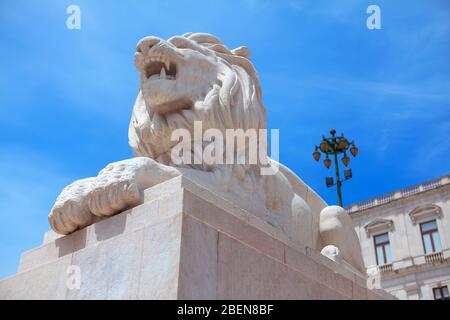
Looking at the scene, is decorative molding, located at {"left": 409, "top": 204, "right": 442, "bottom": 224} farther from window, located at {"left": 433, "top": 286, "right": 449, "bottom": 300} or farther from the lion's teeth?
the lion's teeth

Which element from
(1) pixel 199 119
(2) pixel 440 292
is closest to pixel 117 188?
(1) pixel 199 119

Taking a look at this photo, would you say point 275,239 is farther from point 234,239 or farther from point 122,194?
point 122,194

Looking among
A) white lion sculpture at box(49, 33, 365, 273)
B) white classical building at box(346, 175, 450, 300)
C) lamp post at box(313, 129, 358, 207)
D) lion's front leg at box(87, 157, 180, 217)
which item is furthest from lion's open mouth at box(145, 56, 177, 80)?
white classical building at box(346, 175, 450, 300)

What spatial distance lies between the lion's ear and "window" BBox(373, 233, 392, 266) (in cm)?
2421

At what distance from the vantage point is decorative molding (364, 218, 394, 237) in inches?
1070

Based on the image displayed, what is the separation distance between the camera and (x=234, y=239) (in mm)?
3047

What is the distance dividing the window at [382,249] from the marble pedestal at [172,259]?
82.6ft

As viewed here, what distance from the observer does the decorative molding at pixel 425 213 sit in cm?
2595

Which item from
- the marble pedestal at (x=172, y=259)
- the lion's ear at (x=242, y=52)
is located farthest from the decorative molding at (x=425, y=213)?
the marble pedestal at (x=172, y=259)

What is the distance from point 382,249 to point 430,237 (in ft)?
8.78

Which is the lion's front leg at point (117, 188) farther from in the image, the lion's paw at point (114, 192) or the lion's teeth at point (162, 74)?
the lion's teeth at point (162, 74)

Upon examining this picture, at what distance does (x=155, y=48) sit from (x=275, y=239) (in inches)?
81.3

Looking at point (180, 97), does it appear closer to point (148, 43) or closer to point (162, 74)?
point (162, 74)

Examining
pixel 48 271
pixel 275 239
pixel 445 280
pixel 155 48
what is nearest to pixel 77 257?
pixel 48 271
